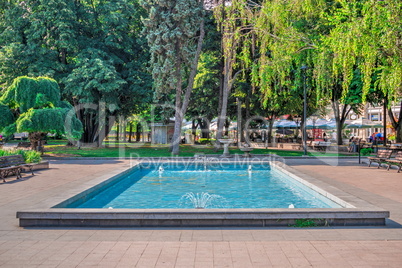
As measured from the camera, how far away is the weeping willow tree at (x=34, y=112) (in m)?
22.9

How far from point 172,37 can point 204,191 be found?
1645cm

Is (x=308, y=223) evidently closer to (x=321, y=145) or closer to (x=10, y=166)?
(x=10, y=166)

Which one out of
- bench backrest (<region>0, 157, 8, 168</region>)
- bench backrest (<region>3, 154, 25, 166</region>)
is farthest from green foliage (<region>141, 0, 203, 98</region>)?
bench backrest (<region>0, 157, 8, 168</region>)

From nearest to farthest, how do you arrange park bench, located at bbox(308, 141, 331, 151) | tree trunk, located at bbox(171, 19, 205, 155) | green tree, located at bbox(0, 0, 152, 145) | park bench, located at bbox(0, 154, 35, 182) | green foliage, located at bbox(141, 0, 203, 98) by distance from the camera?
1. park bench, located at bbox(0, 154, 35, 182)
2. green foliage, located at bbox(141, 0, 203, 98)
3. tree trunk, located at bbox(171, 19, 205, 155)
4. green tree, located at bbox(0, 0, 152, 145)
5. park bench, located at bbox(308, 141, 331, 151)

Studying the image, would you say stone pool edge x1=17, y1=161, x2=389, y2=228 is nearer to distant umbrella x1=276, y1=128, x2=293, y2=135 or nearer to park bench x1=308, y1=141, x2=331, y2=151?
park bench x1=308, y1=141, x2=331, y2=151

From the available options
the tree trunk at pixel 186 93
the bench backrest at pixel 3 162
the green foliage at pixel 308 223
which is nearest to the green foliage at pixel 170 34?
the tree trunk at pixel 186 93

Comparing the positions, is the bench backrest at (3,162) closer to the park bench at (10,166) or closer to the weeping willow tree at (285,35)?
the park bench at (10,166)

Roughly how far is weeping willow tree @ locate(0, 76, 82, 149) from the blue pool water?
8227 mm

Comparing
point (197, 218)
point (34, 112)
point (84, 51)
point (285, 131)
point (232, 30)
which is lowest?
point (197, 218)

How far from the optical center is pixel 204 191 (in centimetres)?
1295

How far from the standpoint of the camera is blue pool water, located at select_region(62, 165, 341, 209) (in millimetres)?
10547

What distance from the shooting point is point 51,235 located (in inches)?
266

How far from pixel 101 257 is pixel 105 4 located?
99.1 ft

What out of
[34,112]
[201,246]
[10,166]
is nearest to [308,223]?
[201,246]
